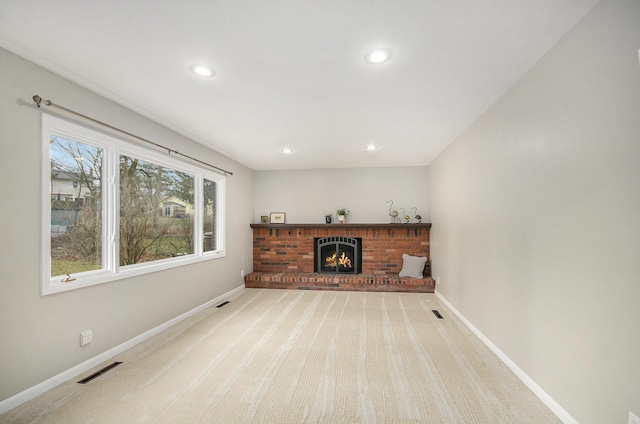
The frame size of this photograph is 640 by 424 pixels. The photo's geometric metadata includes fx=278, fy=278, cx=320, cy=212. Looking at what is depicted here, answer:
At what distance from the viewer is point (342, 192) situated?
5934mm

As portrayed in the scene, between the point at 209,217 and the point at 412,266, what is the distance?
3796mm

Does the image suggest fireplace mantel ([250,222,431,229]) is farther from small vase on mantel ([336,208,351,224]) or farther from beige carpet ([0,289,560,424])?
beige carpet ([0,289,560,424])

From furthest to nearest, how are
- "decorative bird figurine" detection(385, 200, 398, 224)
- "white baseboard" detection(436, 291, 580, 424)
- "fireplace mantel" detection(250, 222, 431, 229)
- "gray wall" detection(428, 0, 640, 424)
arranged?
"decorative bird figurine" detection(385, 200, 398, 224), "fireplace mantel" detection(250, 222, 431, 229), "white baseboard" detection(436, 291, 580, 424), "gray wall" detection(428, 0, 640, 424)

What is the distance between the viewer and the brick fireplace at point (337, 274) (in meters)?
5.23

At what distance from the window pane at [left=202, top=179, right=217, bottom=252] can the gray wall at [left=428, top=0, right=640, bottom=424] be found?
382 cm

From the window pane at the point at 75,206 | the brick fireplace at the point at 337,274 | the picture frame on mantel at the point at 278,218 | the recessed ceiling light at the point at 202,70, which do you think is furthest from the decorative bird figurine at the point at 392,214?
the window pane at the point at 75,206

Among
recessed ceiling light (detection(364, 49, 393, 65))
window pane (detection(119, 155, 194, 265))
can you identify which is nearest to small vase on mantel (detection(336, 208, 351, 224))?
window pane (detection(119, 155, 194, 265))

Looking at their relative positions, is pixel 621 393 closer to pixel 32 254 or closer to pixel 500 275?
pixel 500 275

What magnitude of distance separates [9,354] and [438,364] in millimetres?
3180

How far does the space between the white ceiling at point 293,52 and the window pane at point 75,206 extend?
388 mm

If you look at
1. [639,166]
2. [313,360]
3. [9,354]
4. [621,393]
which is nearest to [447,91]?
[639,166]

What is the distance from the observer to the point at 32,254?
6.54 ft

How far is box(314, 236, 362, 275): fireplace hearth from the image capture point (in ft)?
19.1

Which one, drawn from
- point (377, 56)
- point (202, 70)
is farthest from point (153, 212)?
point (377, 56)
